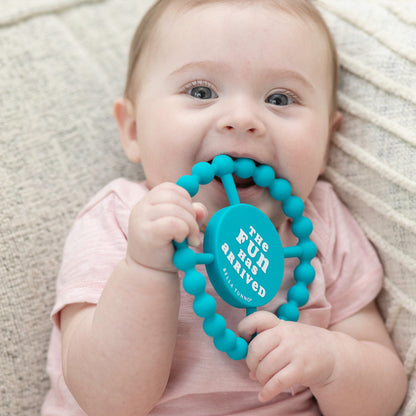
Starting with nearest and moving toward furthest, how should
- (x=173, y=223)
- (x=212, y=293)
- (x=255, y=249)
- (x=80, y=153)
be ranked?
(x=173, y=223) → (x=255, y=249) → (x=212, y=293) → (x=80, y=153)

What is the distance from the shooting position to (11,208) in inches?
43.8

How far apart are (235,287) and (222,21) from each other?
0.45 meters

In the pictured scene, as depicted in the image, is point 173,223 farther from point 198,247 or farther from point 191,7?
point 191,7

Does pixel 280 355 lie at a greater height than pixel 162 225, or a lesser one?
lesser

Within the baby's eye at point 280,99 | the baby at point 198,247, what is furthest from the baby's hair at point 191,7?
the baby's eye at point 280,99

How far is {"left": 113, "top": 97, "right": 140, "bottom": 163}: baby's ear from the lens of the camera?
117cm

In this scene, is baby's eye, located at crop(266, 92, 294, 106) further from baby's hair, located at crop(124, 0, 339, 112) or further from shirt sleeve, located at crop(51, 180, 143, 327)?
shirt sleeve, located at crop(51, 180, 143, 327)

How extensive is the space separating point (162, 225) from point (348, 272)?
48cm

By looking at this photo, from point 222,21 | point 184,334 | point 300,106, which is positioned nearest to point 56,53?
point 222,21

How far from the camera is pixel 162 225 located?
802 mm

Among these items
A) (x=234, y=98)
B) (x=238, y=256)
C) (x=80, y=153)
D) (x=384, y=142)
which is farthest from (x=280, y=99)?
(x=80, y=153)

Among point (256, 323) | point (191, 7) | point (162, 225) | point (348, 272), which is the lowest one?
point (348, 272)

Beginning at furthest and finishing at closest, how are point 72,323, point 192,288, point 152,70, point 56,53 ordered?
point 56,53
point 152,70
point 72,323
point 192,288

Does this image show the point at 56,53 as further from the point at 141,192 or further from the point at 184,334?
the point at 184,334
